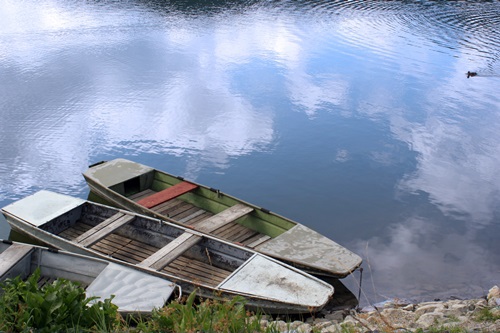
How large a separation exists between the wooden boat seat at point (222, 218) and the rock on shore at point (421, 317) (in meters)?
3.42

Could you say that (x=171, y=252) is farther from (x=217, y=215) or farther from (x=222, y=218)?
(x=217, y=215)

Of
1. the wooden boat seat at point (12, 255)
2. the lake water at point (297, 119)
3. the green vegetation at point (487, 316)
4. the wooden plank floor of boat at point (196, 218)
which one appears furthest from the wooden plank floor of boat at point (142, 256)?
the green vegetation at point (487, 316)

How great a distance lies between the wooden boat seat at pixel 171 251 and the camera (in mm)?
12773

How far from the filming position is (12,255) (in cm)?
1259

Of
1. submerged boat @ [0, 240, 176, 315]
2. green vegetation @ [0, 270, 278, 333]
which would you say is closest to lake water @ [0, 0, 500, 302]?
submerged boat @ [0, 240, 176, 315]

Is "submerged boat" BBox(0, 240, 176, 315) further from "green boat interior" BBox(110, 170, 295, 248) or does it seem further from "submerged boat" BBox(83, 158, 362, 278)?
"green boat interior" BBox(110, 170, 295, 248)

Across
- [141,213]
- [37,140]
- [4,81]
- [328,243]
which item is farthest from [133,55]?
[328,243]

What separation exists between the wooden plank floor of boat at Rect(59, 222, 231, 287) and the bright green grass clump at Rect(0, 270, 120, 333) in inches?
207

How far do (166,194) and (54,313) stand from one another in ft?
29.8

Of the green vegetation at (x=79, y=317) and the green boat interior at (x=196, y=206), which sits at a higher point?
the green vegetation at (x=79, y=317)

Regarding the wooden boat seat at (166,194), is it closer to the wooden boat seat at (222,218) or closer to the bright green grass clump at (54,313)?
the wooden boat seat at (222,218)

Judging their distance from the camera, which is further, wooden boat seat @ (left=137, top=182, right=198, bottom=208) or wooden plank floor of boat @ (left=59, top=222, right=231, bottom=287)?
wooden boat seat @ (left=137, top=182, right=198, bottom=208)

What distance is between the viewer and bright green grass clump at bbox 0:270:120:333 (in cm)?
711

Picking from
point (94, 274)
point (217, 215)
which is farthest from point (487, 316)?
point (94, 274)
